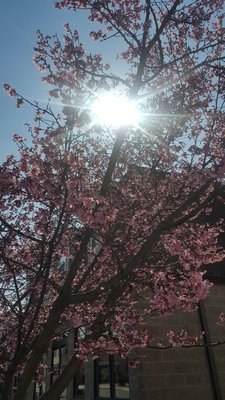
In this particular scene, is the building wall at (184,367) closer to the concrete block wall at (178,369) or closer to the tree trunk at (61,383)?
the concrete block wall at (178,369)

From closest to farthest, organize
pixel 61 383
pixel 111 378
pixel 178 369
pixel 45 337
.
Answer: pixel 45 337, pixel 61 383, pixel 178 369, pixel 111 378

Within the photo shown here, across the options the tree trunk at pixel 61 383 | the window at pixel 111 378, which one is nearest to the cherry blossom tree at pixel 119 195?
the tree trunk at pixel 61 383

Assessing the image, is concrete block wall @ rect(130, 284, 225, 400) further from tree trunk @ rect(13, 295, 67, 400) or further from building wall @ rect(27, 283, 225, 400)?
tree trunk @ rect(13, 295, 67, 400)

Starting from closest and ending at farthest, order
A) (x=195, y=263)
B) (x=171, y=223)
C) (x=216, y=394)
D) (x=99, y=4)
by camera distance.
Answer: (x=171, y=223), (x=195, y=263), (x=99, y=4), (x=216, y=394)

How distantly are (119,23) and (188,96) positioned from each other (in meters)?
1.81

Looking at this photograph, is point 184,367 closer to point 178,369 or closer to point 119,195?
A: point 178,369

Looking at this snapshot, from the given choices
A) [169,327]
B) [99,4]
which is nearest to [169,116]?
[99,4]

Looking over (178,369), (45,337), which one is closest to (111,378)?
(178,369)

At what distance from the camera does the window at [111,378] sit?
9266mm

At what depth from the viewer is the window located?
927 cm

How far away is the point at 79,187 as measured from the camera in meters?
4.95

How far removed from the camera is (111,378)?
9984 millimetres

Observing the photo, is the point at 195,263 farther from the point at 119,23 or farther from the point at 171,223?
the point at 119,23

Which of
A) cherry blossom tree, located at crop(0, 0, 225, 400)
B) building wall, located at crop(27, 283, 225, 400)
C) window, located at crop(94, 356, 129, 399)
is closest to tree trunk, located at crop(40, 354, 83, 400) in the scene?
cherry blossom tree, located at crop(0, 0, 225, 400)
